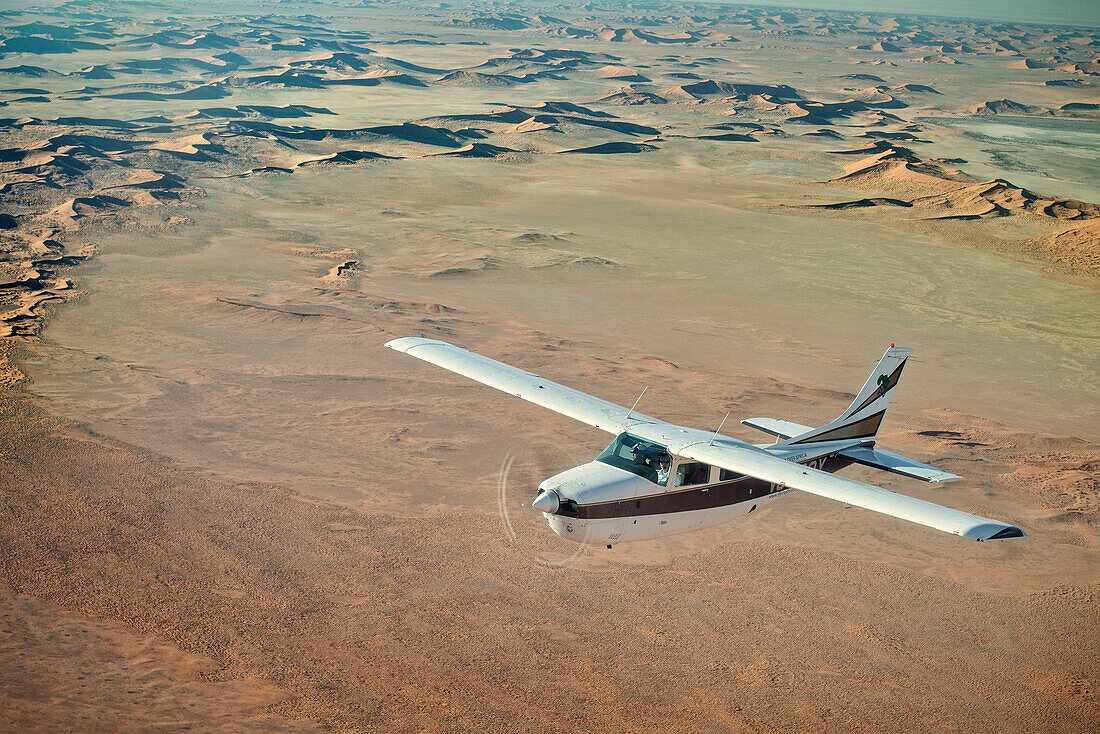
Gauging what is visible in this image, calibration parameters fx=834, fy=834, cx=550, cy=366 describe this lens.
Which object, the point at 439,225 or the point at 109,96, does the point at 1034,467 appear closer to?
the point at 439,225

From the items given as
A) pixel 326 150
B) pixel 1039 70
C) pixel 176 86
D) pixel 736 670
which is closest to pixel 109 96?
pixel 176 86

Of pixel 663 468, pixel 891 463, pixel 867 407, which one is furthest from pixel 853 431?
pixel 663 468

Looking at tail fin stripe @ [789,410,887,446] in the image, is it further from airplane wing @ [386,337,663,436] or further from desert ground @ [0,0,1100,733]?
airplane wing @ [386,337,663,436]

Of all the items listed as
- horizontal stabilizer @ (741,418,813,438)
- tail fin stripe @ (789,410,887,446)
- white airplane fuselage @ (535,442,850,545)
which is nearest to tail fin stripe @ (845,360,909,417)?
tail fin stripe @ (789,410,887,446)

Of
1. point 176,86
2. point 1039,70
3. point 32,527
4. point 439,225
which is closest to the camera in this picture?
point 32,527

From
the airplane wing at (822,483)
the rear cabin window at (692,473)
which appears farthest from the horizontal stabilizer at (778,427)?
the rear cabin window at (692,473)

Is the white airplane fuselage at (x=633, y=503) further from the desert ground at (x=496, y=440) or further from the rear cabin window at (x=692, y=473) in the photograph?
the desert ground at (x=496, y=440)
